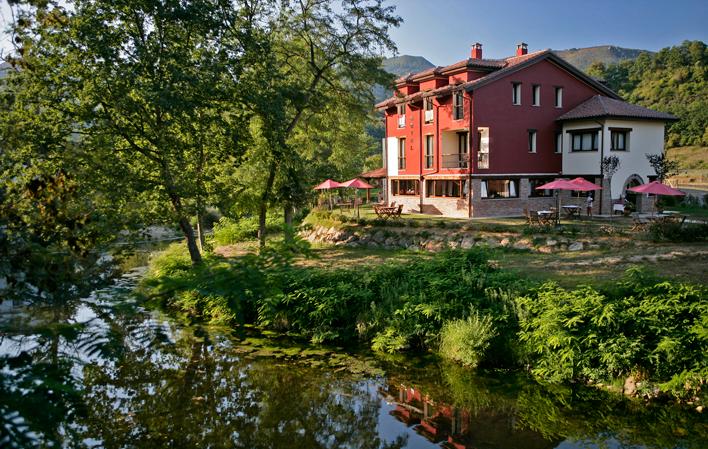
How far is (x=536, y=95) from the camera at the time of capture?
3014 centimetres

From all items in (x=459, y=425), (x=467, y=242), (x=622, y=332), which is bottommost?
(x=459, y=425)

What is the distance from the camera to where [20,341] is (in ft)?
13.0

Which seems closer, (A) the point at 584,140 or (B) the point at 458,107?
(A) the point at 584,140

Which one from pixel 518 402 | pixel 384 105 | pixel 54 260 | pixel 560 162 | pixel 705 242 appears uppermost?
pixel 384 105

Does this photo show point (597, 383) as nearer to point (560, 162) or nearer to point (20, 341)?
point (20, 341)

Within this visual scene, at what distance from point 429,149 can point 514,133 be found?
215 inches

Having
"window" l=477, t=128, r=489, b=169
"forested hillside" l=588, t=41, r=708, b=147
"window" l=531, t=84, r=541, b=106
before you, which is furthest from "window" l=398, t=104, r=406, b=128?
"forested hillside" l=588, t=41, r=708, b=147

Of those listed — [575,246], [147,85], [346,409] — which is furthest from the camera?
[575,246]

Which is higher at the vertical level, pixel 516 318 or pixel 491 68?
pixel 491 68

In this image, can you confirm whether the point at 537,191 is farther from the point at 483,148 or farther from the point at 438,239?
the point at 438,239

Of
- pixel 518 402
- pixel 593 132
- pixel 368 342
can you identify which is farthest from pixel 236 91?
pixel 593 132

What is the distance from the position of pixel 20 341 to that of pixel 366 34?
2294 centimetres

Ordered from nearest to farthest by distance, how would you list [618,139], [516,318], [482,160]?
1. [516,318]
2. [618,139]
3. [482,160]

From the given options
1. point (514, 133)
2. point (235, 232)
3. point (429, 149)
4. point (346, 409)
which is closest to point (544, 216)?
point (514, 133)
